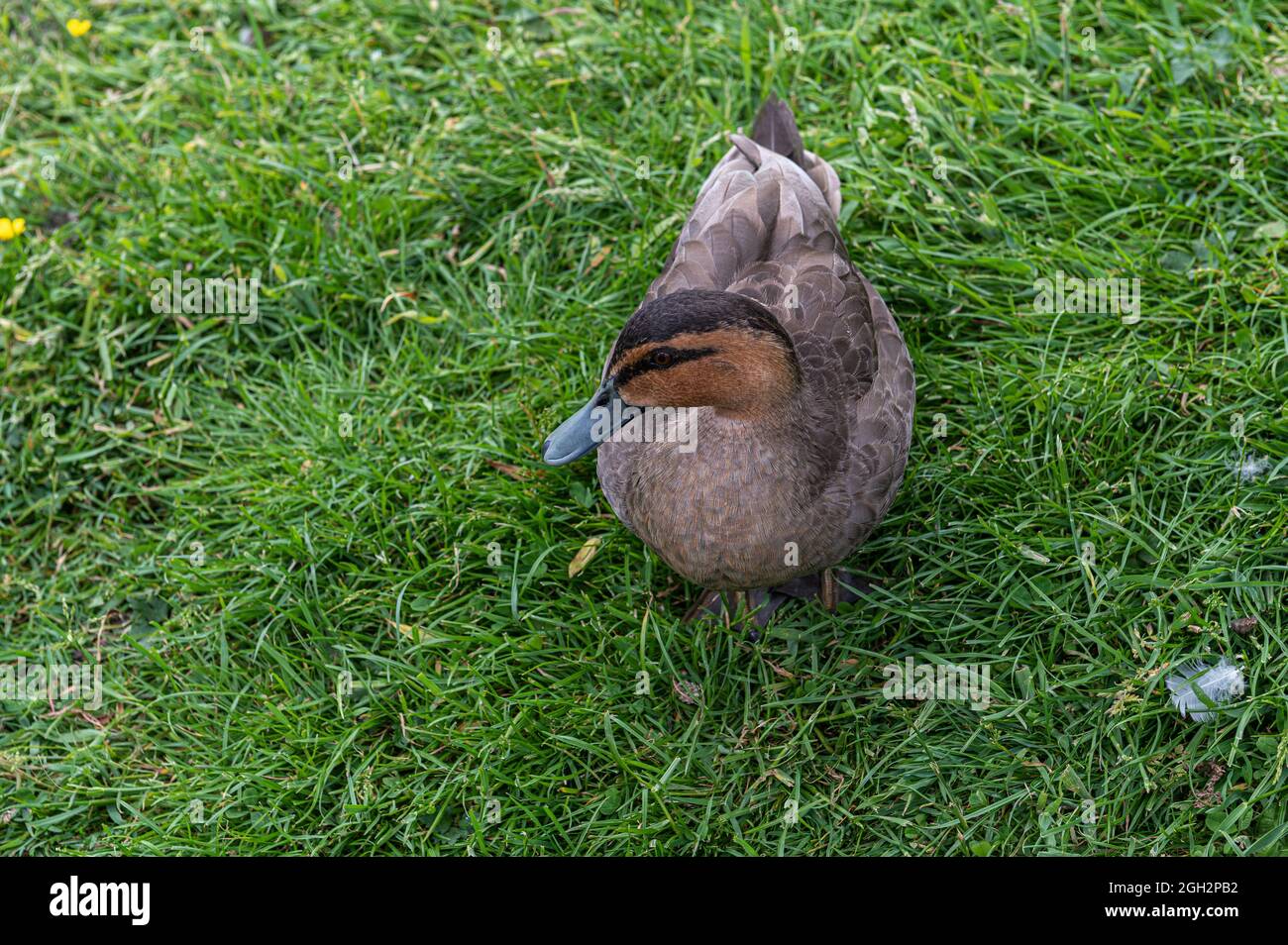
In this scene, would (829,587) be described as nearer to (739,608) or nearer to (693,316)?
(739,608)

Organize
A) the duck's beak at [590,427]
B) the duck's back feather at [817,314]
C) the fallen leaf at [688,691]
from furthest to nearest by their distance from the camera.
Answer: the fallen leaf at [688,691] → the duck's back feather at [817,314] → the duck's beak at [590,427]

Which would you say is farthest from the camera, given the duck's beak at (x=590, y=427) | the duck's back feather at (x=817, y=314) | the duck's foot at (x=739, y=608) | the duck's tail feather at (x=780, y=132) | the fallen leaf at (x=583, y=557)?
the duck's tail feather at (x=780, y=132)

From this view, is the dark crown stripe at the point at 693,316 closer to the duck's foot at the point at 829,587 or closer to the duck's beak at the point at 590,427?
the duck's beak at the point at 590,427

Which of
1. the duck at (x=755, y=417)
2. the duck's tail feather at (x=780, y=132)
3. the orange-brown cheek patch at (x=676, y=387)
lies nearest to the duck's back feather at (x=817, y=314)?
the duck at (x=755, y=417)

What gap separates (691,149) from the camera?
182 inches

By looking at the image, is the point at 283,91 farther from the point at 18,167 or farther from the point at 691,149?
the point at 691,149

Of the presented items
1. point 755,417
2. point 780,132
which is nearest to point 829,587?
point 755,417

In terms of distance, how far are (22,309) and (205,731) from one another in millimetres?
1940

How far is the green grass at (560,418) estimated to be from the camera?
11.3 ft

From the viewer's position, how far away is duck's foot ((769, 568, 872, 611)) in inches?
149

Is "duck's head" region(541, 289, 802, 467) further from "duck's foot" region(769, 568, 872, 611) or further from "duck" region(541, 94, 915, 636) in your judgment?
"duck's foot" region(769, 568, 872, 611)

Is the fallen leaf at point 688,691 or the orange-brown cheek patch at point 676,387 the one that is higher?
the orange-brown cheek patch at point 676,387

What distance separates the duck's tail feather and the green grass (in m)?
0.36
